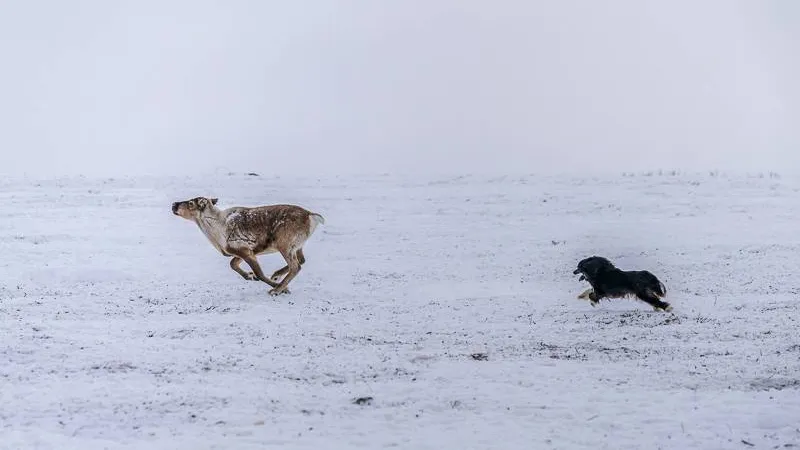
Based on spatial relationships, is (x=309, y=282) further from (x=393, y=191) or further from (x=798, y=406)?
(x=393, y=191)

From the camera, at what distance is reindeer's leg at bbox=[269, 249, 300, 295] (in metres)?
14.4

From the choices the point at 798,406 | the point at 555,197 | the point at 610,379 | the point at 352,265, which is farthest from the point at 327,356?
the point at 555,197

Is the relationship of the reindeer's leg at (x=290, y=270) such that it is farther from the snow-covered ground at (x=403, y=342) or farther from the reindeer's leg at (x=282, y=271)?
the snow-covered ground at (x=403, y=342)

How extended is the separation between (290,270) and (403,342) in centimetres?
399

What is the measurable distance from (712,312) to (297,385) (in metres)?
7.58

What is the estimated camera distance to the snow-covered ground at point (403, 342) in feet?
26.0

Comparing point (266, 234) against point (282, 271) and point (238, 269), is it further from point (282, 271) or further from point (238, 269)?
point (238, 269)

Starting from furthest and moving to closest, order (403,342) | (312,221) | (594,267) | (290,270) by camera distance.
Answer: (312,221)
(290,270)
(594,267)
(403,342)

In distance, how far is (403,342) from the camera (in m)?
11.3

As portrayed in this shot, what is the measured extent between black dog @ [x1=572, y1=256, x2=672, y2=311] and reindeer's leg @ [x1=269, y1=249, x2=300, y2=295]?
5278 millimetres

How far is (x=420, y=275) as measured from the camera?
17391 millimetres

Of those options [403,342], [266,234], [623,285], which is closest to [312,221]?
[266,234]

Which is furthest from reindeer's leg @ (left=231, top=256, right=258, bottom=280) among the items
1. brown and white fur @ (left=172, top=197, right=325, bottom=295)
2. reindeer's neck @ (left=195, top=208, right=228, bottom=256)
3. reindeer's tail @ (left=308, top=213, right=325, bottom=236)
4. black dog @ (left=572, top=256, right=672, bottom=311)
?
black dog @ (left=572, top=256, right=672, bottom=311)

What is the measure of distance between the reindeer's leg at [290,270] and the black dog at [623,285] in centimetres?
528
